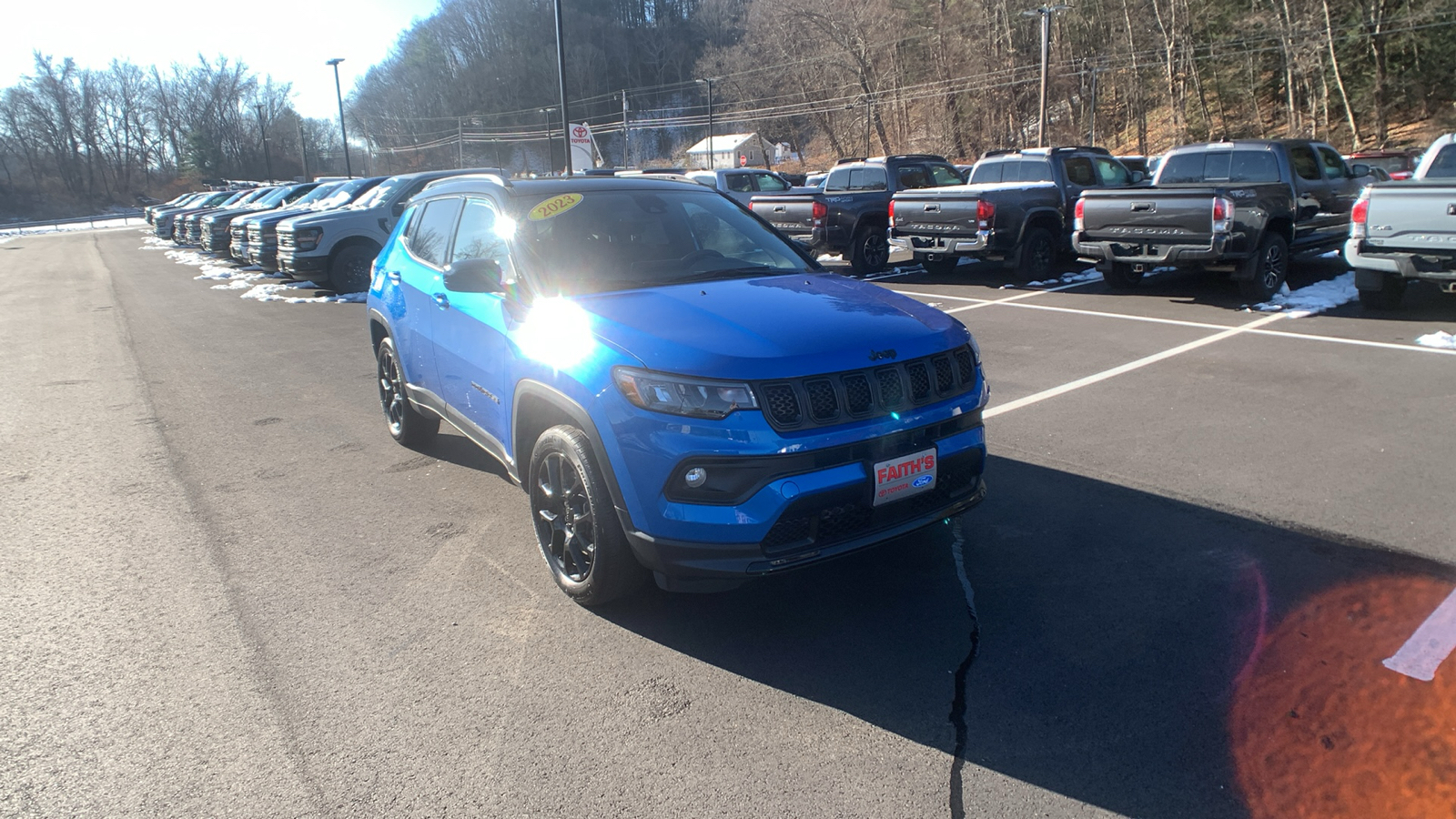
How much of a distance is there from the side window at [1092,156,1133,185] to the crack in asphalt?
1170 centimetres

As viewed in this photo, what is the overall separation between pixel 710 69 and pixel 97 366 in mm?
83066

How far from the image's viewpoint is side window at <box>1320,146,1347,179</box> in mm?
11578

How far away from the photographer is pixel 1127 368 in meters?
7.69

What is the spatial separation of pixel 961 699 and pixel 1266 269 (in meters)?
9.74

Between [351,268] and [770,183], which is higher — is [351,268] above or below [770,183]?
below

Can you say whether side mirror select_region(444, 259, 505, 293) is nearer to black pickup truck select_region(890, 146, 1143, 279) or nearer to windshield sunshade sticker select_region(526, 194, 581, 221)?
windshield sunshade sticker select_region(526, 194, 581, 221)

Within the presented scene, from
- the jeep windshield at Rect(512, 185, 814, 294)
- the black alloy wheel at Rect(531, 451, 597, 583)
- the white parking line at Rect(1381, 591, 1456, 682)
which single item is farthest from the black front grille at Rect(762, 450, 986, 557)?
the white parking line at Rect(1381, 591, 1456, 682)

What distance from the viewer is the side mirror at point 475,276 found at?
13.1 feet

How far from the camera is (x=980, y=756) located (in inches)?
108

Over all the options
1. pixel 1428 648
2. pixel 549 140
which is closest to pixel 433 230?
pixel 1428 648

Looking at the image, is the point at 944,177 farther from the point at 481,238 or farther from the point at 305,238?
the point at 481,238

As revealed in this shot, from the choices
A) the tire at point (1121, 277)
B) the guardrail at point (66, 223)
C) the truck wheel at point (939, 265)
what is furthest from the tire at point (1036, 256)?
the guardrail at point (66, 223)

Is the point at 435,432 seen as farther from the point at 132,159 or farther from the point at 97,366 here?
the point at 132,159

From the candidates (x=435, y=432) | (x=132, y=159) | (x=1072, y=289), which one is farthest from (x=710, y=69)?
(x=435, y=432)
